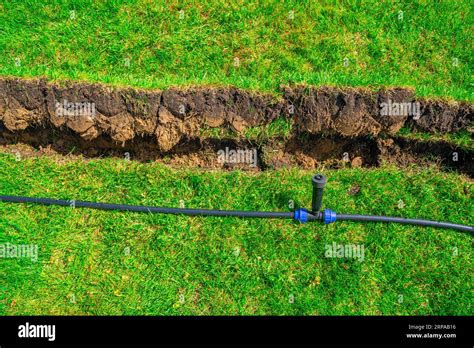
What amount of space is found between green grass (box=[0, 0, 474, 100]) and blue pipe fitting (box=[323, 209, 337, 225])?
56.8 inches

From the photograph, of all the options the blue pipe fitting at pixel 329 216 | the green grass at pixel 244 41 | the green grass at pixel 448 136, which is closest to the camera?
the blue pipe fitting at pixel 329 216

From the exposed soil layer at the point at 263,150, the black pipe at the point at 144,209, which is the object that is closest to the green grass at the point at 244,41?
the exposed soil layer at the point at 263,150

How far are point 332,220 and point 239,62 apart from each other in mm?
1916

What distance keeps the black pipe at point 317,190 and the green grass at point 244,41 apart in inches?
53.2

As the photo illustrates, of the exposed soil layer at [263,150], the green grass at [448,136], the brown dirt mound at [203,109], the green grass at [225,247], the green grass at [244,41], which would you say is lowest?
the green grass at [225,247]

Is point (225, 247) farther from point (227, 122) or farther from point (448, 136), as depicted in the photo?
point (448, 136)

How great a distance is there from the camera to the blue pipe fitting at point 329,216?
3.60 metres

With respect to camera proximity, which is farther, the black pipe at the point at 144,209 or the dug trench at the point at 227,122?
the dug trench at the point at 227,122

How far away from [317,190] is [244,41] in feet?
6.43

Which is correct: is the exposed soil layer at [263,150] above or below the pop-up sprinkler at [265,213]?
above

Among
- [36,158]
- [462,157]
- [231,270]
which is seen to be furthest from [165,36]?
[462,157]

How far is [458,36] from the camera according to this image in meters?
4.54

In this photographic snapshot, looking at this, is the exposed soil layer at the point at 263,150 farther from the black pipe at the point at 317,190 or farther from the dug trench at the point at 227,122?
the black pipe at the point at 317,190

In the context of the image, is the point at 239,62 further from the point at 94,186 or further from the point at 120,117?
the point at 94,186
